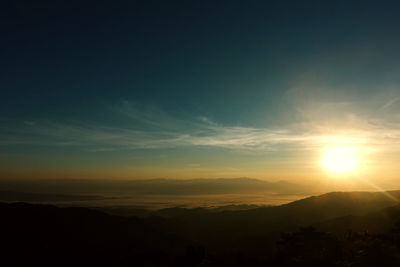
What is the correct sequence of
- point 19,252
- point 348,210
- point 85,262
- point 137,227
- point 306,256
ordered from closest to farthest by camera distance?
point 306,256 < point 85,262 < point 19,252 < point 137,227 < point 348,210

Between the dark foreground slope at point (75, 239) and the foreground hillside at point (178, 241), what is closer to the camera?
the foreground hillside at point (178, 241)

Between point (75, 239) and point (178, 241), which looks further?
point (178, 241)

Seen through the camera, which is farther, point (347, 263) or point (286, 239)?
point (286, 239)

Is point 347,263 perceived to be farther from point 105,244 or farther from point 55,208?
point 55,208

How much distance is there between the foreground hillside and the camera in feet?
151

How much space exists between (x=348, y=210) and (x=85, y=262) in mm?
177701

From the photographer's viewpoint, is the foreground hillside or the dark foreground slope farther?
the dark foreground slope

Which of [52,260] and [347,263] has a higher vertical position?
[347,263]

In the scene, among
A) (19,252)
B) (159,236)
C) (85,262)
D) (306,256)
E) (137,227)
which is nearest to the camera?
(306,256)

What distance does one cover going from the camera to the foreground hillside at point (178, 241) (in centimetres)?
4597

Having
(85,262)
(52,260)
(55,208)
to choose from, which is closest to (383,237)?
(85,262)

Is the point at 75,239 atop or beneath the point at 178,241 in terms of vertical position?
atop

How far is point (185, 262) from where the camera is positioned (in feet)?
166

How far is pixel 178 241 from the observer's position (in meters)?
131
